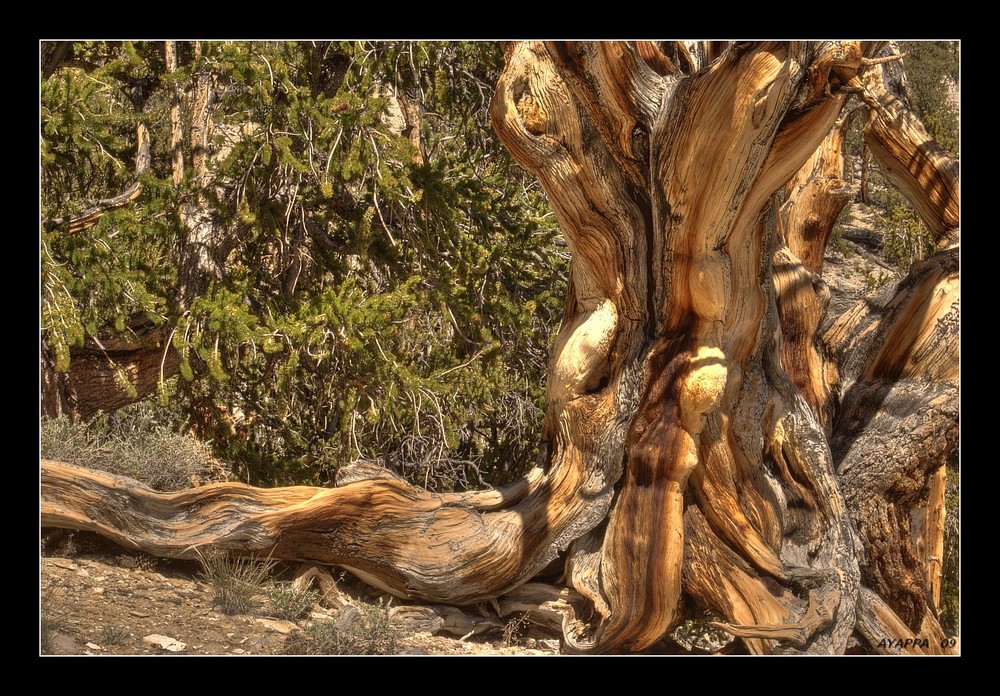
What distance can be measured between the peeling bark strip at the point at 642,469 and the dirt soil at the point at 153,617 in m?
0.13

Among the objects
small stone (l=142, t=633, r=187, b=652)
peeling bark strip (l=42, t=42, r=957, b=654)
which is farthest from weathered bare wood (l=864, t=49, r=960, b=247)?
small stone (l=142, t=633, r=187, b=652)

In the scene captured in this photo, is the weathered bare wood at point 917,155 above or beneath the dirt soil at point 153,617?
above

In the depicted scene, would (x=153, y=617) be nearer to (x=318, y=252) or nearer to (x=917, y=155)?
(x=318, y=252)

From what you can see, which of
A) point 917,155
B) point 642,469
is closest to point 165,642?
point 642,469

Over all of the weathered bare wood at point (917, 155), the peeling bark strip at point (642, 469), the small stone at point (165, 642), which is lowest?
the small stone at point (165, 642)

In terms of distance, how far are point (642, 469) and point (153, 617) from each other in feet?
7.35

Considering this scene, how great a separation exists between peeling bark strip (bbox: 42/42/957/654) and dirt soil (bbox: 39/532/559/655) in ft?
0.42

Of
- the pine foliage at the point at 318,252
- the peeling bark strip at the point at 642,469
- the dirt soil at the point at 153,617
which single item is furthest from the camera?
the pine foliage at the point at 318,252

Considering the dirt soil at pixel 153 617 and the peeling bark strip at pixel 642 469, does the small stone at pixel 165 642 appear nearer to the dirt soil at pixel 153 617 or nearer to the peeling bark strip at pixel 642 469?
the dirt soil at pixel 153 617

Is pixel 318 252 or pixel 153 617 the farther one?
pixel 318 252

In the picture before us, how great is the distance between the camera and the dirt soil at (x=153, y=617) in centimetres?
384

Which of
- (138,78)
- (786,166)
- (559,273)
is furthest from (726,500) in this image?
(138,78)

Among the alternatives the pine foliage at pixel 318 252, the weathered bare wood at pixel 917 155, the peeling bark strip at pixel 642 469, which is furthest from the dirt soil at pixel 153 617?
the weathered bare wood at pixel 917 155

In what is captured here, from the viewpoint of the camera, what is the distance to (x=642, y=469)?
4.00 meters
